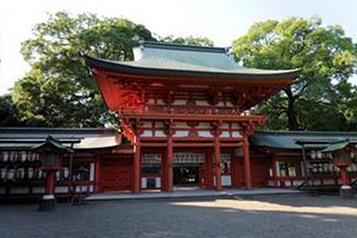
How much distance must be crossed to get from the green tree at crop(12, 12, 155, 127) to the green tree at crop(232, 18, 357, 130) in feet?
43.4

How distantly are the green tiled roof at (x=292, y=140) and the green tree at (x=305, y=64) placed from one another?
7.47m

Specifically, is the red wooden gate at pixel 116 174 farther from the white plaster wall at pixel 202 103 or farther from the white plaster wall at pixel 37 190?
the white plaster wall at pixel 202 103

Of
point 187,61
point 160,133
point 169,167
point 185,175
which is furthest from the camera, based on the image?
point 185,175

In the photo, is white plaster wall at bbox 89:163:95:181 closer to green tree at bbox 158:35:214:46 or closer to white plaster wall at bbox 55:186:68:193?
white plaster wall at bbox 55:186:68:193

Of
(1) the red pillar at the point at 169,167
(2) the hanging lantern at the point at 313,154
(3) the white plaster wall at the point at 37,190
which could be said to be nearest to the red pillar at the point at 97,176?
(3) the white plaster wall at the point at 37,190

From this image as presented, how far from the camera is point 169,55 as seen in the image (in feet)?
67.2

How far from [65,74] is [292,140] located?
64.4 feet

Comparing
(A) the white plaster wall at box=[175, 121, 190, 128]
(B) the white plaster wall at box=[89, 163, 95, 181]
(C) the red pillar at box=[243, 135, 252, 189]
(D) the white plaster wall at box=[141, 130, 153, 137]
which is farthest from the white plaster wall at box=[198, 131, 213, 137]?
(B) the white plaster wall at box=[89, 163, 95, 181]

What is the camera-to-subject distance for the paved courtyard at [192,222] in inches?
283

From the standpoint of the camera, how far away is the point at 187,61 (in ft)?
64.7

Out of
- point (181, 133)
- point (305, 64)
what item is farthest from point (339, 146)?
point (305, 64)

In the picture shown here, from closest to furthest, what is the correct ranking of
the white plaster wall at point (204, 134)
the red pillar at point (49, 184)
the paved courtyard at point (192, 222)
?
the paved courtyard at point (192, 222), the red pillar at point (49, 184), the white plaster wall at point (204, 134)

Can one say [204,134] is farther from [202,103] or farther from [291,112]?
[291,112]

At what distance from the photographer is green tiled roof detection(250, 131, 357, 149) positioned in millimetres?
18178
